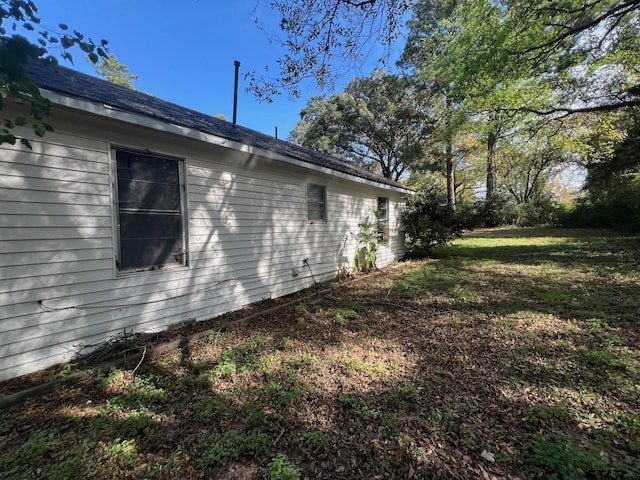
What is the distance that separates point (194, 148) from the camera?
426cm

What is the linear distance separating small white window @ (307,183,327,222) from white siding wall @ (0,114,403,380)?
91cm

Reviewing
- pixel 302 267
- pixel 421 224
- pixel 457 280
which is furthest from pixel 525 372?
pixel 421 224

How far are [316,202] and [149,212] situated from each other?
3.80 meters

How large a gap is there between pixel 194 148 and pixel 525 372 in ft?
16.6

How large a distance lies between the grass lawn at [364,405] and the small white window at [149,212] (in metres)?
1.34

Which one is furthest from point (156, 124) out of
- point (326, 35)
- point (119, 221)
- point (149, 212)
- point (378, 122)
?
point (378, 122)

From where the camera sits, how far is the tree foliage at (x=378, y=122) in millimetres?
18062

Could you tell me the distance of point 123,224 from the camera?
358 centimetres

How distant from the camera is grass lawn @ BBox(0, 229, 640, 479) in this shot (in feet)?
6.15

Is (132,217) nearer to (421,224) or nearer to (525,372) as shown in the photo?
(525,372)

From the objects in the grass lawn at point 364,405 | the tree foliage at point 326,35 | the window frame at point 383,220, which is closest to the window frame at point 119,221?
the grass lawn at point 364,405

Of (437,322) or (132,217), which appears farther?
(437,322)

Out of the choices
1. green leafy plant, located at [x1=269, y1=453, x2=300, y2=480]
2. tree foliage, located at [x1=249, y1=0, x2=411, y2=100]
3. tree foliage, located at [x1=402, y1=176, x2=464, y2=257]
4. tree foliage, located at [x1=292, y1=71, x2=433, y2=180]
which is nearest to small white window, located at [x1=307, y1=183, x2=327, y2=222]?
tree foliage, located at [x1=249, y1=0, x2=411, y2=100]

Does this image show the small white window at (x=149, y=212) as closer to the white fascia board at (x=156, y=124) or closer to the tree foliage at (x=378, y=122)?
the white fascia board at (x=156, y=124)
